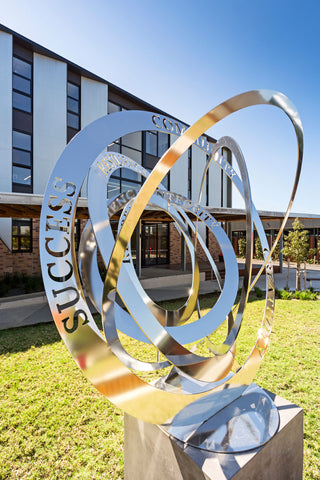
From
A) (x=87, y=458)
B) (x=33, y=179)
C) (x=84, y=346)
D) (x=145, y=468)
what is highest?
(x=33, y=179)

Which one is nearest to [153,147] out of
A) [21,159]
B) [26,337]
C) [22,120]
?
[22,120]

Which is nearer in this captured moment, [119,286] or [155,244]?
[119,286]

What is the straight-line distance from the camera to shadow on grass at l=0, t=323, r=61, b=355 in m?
6.62

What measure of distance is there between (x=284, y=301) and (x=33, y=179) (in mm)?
14178

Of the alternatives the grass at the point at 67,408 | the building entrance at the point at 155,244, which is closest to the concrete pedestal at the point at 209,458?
the grass at the point at 67,408

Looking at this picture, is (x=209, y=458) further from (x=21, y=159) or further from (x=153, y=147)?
(x=153, y=147)

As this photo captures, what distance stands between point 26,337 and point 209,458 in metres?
6.59

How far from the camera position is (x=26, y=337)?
7.31m

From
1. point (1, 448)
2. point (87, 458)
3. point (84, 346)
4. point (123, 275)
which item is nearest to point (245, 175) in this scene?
point (123, 275)

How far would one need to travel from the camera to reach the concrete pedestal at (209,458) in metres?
2.25

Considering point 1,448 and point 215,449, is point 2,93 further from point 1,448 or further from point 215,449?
point 215,449

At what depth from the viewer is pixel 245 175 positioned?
A: 10.5ft

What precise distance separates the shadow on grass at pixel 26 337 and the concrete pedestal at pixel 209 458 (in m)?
4.84

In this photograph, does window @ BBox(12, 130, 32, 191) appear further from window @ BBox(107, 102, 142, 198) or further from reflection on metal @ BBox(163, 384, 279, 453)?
reflection on metal @ BBox(163, 384, 279, 453)
